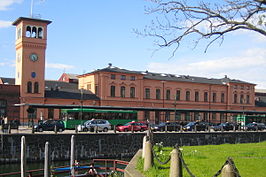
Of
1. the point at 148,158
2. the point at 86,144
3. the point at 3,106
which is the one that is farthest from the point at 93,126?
the point at 148,158

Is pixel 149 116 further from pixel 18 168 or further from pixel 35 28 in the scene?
pixel 18 168

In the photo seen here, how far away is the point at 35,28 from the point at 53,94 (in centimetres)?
1092

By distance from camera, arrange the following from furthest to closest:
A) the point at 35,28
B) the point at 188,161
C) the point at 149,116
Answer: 1. the point at 149,116
2. the point at 35,28
3. the point at 188,161

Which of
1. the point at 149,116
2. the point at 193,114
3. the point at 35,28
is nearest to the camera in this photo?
the point at 35,28

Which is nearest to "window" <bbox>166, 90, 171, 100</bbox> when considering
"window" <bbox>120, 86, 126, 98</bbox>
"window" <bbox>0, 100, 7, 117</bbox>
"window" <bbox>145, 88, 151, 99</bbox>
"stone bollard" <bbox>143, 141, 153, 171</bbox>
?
"window" <bbox>145, 88, 151, 99</bbox>

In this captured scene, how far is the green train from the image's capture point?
46.7m

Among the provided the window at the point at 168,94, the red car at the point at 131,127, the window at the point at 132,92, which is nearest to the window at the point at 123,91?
the window at the point at 132,92

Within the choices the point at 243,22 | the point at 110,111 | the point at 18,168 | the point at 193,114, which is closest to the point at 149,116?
the point at 193,114

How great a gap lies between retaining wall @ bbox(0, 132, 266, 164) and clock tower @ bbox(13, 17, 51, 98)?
25855mm

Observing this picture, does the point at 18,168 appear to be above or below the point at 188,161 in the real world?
below

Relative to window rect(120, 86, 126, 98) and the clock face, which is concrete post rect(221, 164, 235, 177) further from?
window rect(120, 86, 126, 98)

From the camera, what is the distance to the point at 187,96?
7406cm

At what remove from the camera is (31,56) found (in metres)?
58.8

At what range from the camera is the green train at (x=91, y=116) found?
46.7 meters
